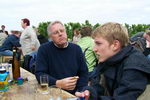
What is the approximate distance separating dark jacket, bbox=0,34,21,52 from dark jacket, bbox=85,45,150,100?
6037 millimetres

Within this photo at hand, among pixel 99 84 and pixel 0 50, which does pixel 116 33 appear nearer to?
pixel 99 84

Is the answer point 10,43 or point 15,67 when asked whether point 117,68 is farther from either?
point 10,43

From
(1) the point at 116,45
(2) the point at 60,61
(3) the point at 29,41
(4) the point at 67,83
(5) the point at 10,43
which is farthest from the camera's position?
(5) the point at 10,43

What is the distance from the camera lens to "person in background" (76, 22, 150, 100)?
156cm

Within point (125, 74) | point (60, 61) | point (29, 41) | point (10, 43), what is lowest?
point (10, 43)

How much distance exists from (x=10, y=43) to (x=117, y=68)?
20.4ft

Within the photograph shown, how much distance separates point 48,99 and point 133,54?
0.91 meters

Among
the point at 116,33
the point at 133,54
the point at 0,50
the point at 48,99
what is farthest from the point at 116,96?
the point at 0,50

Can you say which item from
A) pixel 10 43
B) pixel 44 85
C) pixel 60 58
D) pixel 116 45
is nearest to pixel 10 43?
pixel 10 43

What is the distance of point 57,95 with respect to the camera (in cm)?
242

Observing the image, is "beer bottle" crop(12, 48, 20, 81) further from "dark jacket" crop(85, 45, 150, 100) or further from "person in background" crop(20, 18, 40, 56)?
"person in background" crop(20, 18, 40, 56)

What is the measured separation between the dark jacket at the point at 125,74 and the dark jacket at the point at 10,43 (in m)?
6.04

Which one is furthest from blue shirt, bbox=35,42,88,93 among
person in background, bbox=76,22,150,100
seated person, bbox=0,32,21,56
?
seated person, bbox=0,32,21,56

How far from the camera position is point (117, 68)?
1688mm
